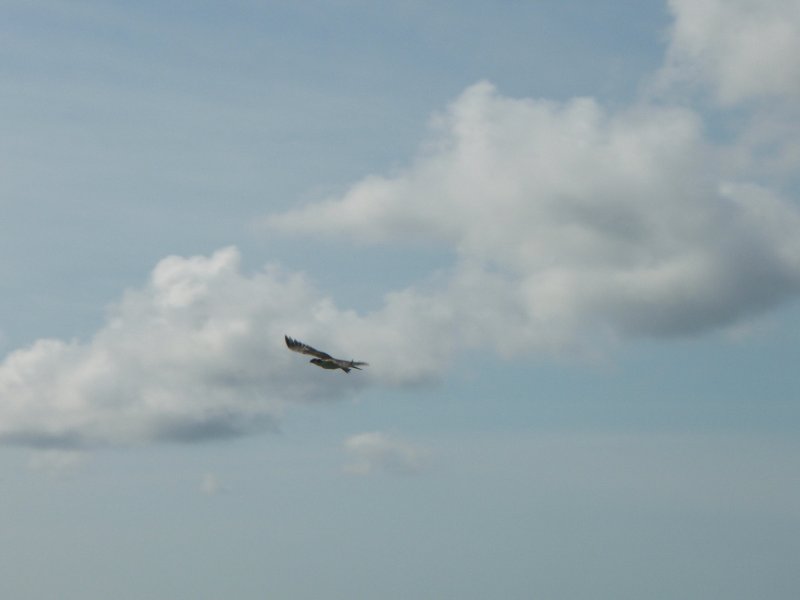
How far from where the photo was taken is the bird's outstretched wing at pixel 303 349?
102 m

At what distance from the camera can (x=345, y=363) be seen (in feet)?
335

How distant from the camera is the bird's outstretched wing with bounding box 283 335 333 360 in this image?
101875 mm

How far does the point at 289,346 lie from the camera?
105 m

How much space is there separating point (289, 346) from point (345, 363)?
29.9 feet

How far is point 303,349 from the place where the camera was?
104 m
